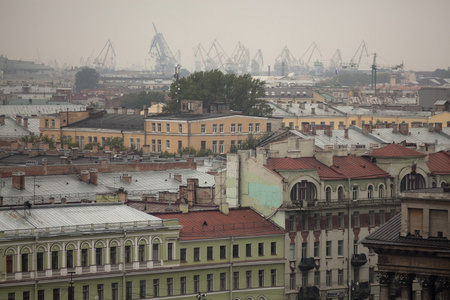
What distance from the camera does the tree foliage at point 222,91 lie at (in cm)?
16875

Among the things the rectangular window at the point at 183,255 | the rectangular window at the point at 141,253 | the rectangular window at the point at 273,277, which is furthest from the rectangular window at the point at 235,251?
the rectangular window at the point at 141,253

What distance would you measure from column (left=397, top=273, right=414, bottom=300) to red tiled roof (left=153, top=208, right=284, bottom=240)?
18.5 m

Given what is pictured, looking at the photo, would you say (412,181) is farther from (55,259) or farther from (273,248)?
(55,259)

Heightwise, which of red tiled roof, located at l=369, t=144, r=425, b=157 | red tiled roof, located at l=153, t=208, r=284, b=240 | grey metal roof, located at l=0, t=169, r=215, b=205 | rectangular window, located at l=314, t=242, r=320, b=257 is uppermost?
red tiled roof, located at l=369, t=144, r=425, b=157

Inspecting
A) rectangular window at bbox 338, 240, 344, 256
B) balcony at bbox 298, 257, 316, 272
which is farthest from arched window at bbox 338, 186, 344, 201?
balcony at bbox 298, 257, 316, 272

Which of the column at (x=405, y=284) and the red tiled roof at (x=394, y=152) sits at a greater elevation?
the red tiled roof at (x=394, y=152)

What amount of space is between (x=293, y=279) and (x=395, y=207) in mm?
8492

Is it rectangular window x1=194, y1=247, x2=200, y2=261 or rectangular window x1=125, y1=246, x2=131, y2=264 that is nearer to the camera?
rectangular window x1=125, y1=246, x2=131, y2=264

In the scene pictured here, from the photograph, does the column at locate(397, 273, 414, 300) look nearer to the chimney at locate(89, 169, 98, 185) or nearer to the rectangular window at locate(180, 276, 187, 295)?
the rectangular window at locate(180, 276, 187, 295)

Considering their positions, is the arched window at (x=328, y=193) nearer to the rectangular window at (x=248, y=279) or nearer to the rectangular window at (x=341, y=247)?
the rectangular window at (x=341, y=247)

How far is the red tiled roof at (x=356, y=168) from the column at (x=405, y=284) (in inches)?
1068

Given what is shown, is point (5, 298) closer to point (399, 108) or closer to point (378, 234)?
point (378, 234)

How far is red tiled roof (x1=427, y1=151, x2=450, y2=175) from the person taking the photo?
84.4m

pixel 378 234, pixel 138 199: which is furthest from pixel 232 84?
pixel 378 234
